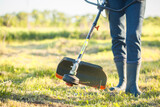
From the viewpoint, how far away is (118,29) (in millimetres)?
2131

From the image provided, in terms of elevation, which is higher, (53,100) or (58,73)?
(58,73)

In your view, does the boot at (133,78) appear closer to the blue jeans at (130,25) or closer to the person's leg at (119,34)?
the blue jeans at (130,25)

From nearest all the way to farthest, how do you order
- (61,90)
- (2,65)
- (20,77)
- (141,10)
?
1. (141,10)
2. (61,90)
3. (20,77)
4. (2,65)

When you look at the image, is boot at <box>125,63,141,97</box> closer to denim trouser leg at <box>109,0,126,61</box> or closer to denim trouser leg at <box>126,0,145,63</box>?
denim trouser leg at <box>126,0,145,63</box>

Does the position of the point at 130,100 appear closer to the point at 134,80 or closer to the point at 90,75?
the point at 134,80

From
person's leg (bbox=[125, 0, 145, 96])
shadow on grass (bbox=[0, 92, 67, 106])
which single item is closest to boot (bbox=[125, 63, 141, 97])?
person's leg (bbox=[125, 0, 145, 96])

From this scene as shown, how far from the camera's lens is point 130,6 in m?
1.90

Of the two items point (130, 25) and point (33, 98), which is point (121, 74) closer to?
point (130, 25)

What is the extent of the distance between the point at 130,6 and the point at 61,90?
1218 millimetres

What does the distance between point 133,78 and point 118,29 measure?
563 mm

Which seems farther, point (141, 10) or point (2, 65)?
point (2, 65)

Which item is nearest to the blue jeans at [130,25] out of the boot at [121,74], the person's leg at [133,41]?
the person's leg at [133,41]

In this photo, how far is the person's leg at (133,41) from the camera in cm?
187

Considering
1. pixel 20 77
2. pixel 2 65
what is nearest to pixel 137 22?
pixel 20 77
